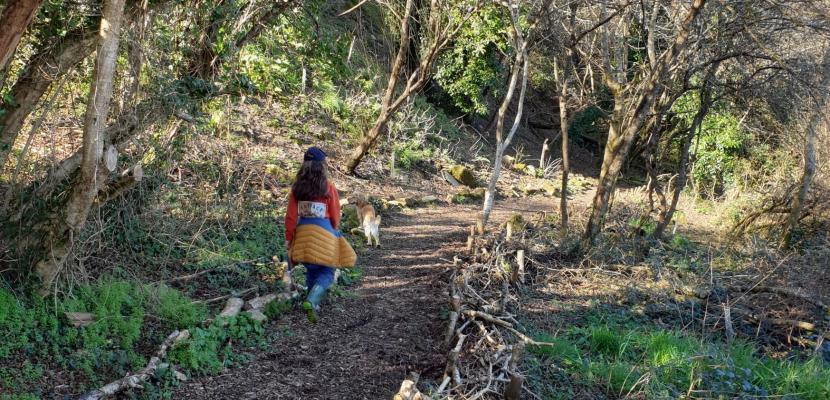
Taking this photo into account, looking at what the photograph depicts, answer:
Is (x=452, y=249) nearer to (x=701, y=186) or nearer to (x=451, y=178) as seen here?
(x=451, y=178)

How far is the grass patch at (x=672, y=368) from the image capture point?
554 cm

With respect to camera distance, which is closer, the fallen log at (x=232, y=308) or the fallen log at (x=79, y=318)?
the fallen log at (x=79, y=318)

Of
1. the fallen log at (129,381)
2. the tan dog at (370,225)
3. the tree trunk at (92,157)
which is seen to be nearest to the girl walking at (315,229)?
the fallen log at (129,381)

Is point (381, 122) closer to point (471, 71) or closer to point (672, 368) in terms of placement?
point (471, 71)

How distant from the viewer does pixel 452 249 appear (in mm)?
10305

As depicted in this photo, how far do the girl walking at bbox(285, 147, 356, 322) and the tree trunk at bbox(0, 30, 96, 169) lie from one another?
2.14 meters

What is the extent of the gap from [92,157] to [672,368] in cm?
529

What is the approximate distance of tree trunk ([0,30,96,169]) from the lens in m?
5.29

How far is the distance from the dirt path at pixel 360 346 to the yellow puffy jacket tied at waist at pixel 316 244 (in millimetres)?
620

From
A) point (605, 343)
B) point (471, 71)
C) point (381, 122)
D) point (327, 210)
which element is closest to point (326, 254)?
point (327, 210)

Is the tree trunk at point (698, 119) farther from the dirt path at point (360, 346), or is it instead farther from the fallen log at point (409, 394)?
the fallen log at point (409, 394)

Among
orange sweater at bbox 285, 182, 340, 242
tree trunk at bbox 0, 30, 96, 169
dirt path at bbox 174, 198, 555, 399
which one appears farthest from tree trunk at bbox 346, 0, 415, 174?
tree trunk at bbox 0, 30, 96, 169

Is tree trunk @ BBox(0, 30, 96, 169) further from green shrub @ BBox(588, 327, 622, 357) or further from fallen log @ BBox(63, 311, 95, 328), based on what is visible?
green shrub @ BBox(588, 327, 622, 357)

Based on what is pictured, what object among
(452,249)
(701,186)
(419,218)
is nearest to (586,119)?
(701,186)
